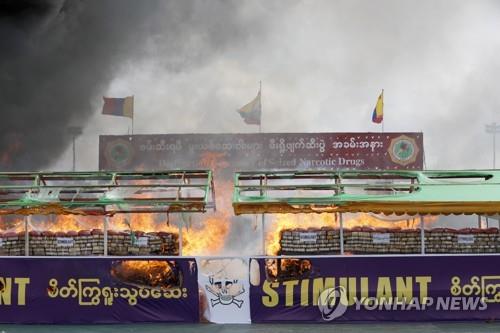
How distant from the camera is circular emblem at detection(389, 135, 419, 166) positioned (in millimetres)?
28969

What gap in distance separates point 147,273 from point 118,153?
59.2ft

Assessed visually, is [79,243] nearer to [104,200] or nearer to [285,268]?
[104,200]

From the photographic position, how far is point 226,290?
36.8 ft

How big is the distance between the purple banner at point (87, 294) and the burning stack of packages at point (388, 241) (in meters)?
2.18

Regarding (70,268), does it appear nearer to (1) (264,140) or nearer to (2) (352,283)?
(2) (352,283)

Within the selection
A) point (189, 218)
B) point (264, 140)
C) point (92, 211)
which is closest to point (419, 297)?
point (189, 218)

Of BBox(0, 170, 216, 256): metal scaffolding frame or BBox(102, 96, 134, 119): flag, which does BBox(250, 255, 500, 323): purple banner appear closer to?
BBox(0, 170, 216, 256): metal scaffolding frame

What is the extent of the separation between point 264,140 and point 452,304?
1840 centimetres

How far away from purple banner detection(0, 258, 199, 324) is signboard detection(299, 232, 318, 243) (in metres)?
2.19

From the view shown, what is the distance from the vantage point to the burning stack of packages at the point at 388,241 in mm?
11609

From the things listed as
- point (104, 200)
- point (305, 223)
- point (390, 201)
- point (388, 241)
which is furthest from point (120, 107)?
point (390, 201)

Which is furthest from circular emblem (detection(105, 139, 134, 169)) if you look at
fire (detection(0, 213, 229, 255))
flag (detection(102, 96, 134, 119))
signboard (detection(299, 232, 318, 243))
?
signboard (detection(299, 232, 318, 243))

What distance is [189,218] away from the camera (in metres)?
13.6

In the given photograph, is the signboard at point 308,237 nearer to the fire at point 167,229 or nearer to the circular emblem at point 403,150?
the fire at point 167,229
